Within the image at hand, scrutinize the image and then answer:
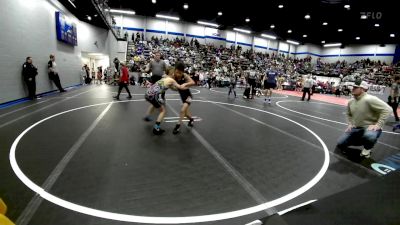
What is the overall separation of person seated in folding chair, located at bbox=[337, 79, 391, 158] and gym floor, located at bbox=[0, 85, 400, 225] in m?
0.31

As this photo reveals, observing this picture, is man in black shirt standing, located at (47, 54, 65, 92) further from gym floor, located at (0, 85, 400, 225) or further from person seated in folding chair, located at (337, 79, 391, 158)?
person seated in folding chair, located at (337, 79, 391, 158)

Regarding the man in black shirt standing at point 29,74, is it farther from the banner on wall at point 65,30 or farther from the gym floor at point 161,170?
the banner on wall at point 65,30

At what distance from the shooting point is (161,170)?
3117 mm

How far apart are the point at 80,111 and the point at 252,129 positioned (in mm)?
4678

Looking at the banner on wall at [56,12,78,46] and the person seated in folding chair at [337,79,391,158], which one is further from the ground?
the banner on wall at [56,12,78,46]

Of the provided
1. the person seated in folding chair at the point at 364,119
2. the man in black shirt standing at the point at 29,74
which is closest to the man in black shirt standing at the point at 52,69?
the man in black shirt standing at the point at 29,74

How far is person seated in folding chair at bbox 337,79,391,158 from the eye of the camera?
3736 mm

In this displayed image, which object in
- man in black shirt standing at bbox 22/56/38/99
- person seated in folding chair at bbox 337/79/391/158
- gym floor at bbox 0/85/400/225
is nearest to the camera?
gym floor at bbox 0/85/400/225

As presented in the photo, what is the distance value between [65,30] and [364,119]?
44.5 ft

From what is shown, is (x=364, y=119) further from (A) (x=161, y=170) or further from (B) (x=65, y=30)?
(B) (x=65, y=30)

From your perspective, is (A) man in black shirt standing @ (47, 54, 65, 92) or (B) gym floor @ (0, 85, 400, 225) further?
(A) man in black shirt standing @ (47, 54, 65, 92)

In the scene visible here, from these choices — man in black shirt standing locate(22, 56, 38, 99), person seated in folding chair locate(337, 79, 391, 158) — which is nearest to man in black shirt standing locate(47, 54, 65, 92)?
man in black shirt standing locate(22, 56, 38, 99)

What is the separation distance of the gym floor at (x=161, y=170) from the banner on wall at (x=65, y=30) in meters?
7.74

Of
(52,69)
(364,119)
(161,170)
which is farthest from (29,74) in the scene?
(364,119)
